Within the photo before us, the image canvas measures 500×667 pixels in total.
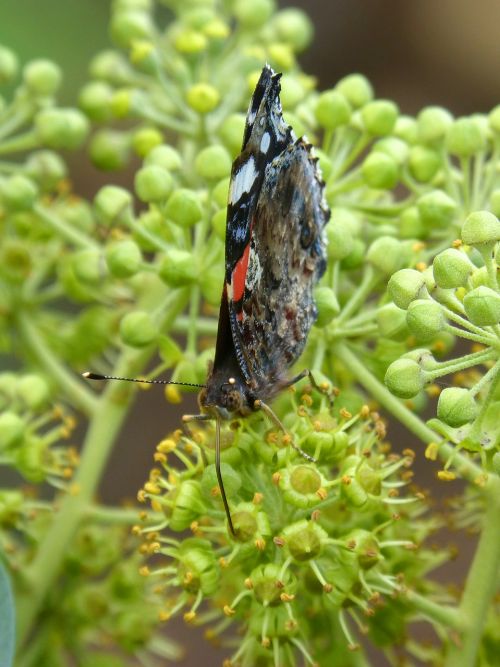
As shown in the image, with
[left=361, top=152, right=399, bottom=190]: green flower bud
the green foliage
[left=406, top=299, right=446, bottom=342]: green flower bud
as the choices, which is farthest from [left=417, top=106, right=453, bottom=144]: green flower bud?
[left=406, top=299, right=446, bottom=342]: green flower bud

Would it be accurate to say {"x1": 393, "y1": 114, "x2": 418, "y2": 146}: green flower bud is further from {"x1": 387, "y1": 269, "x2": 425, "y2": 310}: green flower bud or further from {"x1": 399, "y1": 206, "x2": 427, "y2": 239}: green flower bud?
{"x1": 387, "y1": 269, "x2": 425, "y2": 310}: green flower bud

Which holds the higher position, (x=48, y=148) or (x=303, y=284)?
(x=48, y=148)

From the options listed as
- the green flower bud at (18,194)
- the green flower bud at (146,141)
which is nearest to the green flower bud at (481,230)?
the green flower bud at (146,141)

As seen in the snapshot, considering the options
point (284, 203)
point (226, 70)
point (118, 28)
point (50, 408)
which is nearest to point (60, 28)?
point (118, 28)

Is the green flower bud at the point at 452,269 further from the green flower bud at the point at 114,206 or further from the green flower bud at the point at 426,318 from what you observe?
the green flower bud at the point at 114,206

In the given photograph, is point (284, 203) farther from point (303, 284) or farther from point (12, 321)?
point (12, 321)
